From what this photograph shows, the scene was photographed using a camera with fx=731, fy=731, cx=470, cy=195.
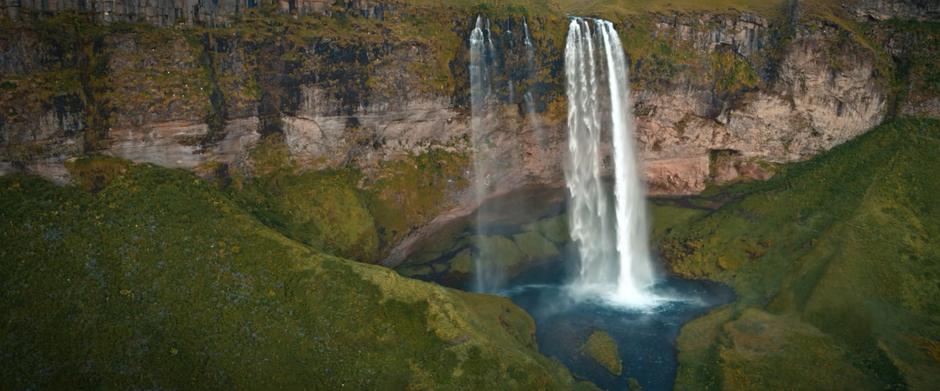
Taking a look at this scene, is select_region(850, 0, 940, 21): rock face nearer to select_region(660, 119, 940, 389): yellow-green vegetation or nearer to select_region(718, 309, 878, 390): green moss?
select_region(660, 119, 940, 389): yellow-green vegetation

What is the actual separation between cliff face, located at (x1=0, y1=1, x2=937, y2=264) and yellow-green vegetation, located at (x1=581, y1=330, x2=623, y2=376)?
1406 cm

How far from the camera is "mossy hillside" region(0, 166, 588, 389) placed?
97.6ft

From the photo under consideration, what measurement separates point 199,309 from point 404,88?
19.3m

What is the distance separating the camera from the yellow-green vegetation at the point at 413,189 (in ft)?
152

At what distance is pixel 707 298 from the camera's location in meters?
46.0

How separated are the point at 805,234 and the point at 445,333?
26.4 m

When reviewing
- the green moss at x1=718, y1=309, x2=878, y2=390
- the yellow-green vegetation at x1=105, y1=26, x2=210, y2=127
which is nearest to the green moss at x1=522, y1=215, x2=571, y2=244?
the green moss at x1=718, y1=309, x2=878, y2=390

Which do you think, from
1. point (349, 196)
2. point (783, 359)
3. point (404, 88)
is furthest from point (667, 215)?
point (349, 196)

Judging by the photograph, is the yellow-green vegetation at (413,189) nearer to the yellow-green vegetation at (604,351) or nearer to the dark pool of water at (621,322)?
the dark pool of water at (621,322)

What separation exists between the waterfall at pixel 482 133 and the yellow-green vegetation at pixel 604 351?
9422 millimetres

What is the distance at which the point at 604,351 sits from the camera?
38625 millimetres

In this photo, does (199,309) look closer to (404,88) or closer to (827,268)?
(404,88)

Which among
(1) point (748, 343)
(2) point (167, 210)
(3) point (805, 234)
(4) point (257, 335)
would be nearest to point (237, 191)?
(2) point (167, 210)

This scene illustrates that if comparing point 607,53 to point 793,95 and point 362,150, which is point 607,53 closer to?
point 793,95
